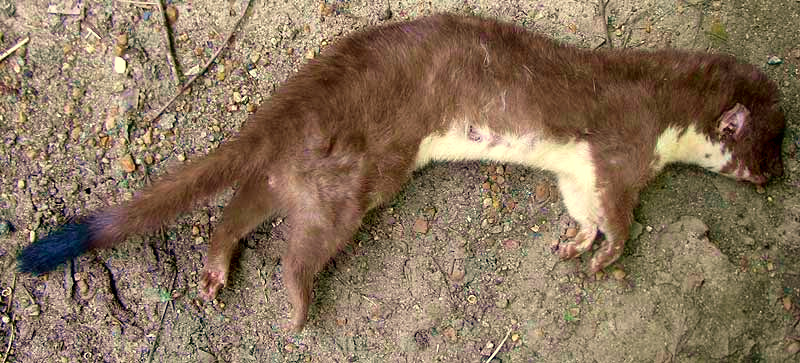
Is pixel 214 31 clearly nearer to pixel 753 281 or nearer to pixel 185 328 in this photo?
pixel 185 328

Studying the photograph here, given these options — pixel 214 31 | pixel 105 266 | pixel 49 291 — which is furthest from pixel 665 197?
pixel 49 291

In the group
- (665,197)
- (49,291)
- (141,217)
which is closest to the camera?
(141,217)

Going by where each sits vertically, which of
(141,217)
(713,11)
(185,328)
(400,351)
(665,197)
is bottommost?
(400,351)

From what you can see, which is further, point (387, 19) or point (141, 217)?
point (387, 19)

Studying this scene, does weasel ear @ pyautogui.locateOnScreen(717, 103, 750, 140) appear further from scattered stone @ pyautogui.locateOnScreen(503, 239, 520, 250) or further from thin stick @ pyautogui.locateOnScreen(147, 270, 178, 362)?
thin stick @ pyautogui.locateOnScreen(147, 270, 178, 362)

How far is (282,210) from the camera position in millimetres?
3014

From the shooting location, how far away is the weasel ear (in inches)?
124

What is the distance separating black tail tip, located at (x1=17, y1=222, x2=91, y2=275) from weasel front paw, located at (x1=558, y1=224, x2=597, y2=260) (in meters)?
2.51

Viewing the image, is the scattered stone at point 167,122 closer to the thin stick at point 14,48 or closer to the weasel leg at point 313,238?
the thin stick at point 14,48

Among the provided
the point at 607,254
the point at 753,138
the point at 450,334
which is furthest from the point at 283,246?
the point at 753,138

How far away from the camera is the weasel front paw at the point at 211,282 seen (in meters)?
3.24

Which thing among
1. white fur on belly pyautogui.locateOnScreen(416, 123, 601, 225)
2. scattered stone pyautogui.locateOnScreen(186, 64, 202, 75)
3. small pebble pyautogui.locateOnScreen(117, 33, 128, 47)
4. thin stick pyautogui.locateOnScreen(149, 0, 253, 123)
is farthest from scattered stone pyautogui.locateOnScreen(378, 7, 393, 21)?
small pebble pyautogui.locateOnScreen(117, 33, 128, 47)

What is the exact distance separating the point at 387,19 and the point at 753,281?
8.67 feet

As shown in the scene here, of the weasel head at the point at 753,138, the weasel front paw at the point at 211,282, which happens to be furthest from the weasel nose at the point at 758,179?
the weasel front paw at the point at 211,282
